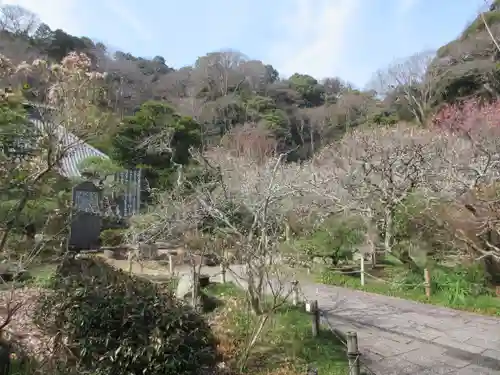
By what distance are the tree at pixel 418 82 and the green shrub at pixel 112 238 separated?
1669cm

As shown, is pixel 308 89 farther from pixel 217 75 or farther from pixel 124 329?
pixel 124 329

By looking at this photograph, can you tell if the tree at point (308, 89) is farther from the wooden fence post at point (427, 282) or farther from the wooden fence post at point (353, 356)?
the wooden fence post at point (353, 356)

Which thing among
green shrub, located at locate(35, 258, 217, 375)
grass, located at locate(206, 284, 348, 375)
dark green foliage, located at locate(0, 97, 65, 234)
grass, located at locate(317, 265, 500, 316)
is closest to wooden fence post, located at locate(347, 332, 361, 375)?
grass, located at locate(206, 284, 348, 375)

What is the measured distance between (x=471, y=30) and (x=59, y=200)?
23.8 m

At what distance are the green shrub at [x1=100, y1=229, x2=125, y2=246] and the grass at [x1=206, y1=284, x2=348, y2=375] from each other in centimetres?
727

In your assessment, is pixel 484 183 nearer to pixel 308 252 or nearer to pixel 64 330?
pixel 308 252

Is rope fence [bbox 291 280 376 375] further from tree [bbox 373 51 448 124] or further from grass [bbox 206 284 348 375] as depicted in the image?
tree [bbox 373 51 448 124]

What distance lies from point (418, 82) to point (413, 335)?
21.8m

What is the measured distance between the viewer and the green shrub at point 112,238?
478 inches

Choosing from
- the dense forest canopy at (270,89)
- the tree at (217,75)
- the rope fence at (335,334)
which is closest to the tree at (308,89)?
the dense forest canopy at (270,89)

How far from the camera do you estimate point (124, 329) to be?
3461 mm

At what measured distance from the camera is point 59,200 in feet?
30.6

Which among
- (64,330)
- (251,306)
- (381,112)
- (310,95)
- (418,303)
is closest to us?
(64,330)

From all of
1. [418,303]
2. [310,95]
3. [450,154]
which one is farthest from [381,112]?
[418,303]
